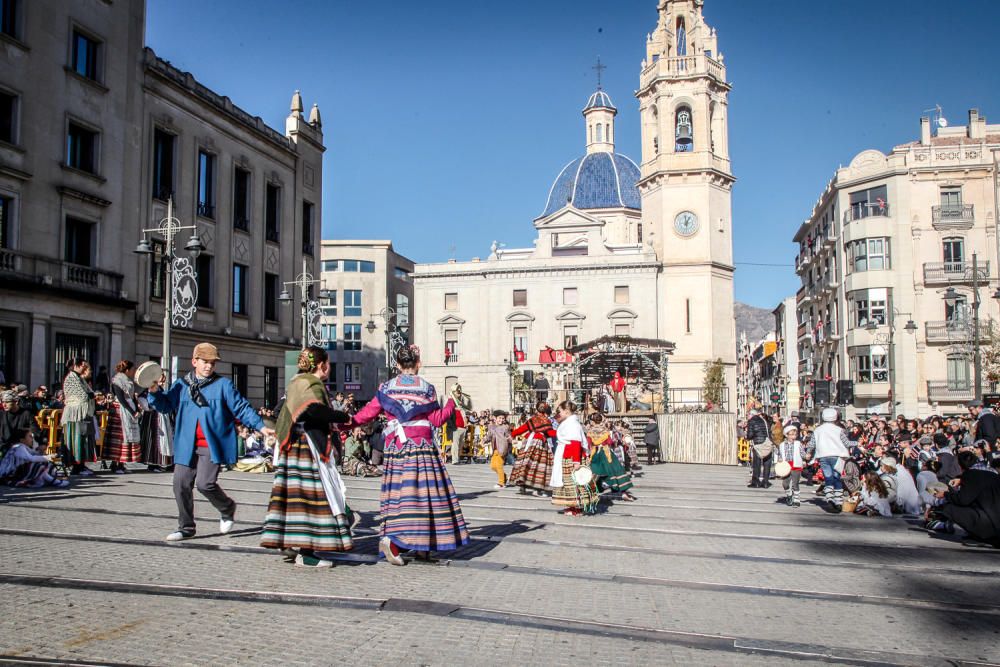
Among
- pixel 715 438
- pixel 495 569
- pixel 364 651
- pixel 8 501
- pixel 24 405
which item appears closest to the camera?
pixel 364 651

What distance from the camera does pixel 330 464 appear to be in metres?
7.55

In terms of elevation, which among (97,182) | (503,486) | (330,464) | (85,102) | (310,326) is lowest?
(503,486)

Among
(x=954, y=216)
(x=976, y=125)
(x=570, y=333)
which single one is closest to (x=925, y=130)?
(x=976, y=125)

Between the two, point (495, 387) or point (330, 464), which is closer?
point (330, 464)

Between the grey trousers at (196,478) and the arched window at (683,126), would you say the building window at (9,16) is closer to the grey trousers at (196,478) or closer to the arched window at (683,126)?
the grey trousers at (196,478)

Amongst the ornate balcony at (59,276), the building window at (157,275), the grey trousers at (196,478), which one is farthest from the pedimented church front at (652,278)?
the grey trousers at (196,478)

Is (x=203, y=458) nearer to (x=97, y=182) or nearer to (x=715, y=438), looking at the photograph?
(x=97, y=182)

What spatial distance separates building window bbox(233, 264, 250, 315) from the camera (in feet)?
109

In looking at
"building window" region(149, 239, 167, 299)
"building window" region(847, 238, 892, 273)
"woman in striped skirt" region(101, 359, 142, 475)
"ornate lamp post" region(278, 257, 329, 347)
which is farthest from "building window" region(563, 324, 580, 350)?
"woman in striped skirt" region(101, 359, 142, 475)

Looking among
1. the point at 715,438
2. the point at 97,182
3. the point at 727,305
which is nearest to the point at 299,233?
the point at 97,182

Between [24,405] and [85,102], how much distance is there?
581 inches

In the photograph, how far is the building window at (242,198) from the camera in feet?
110

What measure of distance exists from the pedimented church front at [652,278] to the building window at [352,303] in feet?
25.5

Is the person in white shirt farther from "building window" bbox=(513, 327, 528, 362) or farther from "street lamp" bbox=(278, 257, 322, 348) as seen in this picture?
"building window" bbox=(513, 327, 528, 362)
